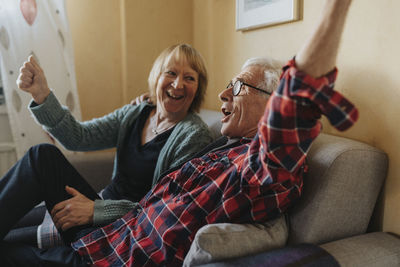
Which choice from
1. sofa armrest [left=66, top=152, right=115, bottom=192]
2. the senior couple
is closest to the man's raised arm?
the senior couple

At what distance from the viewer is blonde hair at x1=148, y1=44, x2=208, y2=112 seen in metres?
1.61

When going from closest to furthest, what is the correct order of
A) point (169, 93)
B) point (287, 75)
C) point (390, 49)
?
point (287, 75), point (390, 49), point (169, 93)

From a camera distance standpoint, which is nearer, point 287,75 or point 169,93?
point 287,75

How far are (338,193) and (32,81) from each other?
4.37 feet

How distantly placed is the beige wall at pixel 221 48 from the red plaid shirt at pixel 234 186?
35 cm

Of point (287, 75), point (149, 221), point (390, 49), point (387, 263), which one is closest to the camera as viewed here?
point (287, 75)

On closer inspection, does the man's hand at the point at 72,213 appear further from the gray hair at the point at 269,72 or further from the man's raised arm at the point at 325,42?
the man's raised arm at the point at 325,42

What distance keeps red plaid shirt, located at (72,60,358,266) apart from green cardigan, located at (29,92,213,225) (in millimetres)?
83

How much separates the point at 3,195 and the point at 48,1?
142 centimetres

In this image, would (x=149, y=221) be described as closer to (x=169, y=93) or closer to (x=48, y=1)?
(x=169, y=93)

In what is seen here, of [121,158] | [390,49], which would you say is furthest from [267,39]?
[121,158]

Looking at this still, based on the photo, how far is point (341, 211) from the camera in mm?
971

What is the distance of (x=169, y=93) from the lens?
5.29 feet

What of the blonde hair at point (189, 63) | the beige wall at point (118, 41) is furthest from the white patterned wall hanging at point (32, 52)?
the blonde hair at point (189, 63)
